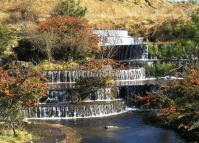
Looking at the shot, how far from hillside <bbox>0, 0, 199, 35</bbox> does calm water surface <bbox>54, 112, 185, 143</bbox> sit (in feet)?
71.6

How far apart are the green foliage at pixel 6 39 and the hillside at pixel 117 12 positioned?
208 inches

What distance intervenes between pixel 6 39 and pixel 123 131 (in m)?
19.7

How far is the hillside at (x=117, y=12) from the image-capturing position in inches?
2265

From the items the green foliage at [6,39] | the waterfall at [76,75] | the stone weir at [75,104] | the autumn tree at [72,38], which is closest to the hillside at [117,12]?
the green foliage at [6,39]

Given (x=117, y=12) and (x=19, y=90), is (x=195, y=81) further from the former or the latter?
(x=117, y=12)

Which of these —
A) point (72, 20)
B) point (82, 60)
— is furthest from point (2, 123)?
point (72, 20)

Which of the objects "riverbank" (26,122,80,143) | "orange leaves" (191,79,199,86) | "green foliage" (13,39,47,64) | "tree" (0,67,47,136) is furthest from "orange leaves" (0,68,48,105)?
"green foliage" (13,39,47,64)

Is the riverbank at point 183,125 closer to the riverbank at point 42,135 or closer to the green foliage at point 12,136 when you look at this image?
the riverbank at point 42,135

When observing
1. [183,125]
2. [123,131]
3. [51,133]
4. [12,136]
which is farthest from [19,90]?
[183,125]

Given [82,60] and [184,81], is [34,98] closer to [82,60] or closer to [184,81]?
[184,81]

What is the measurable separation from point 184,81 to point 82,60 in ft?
53.0

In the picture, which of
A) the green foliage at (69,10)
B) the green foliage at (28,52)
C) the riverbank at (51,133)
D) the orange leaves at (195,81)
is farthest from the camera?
the green foliage at (69,10)

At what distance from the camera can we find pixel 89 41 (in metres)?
45.4

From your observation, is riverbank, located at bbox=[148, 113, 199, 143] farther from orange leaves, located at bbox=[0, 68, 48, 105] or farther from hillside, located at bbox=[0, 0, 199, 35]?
hillside, located at bbox=[0, 0, 199, 35]
